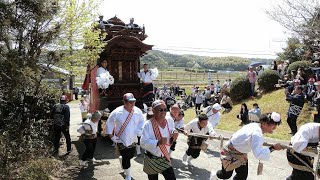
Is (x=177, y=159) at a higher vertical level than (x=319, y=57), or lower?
lower

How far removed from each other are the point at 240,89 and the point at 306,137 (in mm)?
14039

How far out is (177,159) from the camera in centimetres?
894

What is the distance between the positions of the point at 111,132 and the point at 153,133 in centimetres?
190

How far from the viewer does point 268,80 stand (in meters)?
17.6

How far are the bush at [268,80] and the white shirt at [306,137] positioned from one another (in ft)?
44.2

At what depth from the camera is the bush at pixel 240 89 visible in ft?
60.4

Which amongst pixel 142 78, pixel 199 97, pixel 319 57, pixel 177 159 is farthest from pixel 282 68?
pixel 177 159

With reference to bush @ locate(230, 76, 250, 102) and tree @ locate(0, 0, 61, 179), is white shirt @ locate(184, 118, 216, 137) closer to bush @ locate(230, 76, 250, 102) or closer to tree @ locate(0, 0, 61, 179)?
tree @ locate(0, 0, 61, 179)

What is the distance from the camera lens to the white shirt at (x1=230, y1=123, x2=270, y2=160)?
4.53 m

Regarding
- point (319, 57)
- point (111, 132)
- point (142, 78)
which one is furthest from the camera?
point (319, 57)

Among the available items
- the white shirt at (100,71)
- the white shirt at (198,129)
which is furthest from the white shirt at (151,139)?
the white shirt at (100,71)

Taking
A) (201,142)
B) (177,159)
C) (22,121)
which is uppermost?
(22,121)

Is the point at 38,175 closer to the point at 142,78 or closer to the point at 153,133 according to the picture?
the point at 153,133

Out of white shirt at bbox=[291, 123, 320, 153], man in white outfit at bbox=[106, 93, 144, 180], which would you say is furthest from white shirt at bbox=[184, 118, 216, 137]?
white shirt at bbox=[291, 123, 320, 153]
